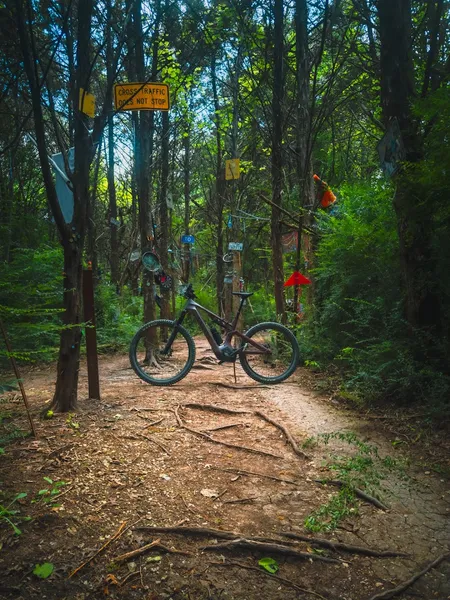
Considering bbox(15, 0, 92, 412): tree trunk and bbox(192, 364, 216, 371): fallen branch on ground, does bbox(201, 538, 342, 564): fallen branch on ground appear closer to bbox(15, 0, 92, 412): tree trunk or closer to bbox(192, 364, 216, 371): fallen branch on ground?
bbox(15, 0, 92, 412): tree trunk

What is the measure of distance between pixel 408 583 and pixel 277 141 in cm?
662

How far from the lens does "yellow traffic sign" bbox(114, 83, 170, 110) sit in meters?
4.51

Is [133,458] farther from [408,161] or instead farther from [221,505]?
[408,161]

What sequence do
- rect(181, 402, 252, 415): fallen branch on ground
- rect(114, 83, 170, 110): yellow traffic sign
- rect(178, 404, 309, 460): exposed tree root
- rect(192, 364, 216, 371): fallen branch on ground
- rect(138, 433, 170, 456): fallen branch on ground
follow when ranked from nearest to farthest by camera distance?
rect(138, 433, 170, 456): fallen branch on ground < rect(178, 404, 309, 460): exposed tree root < rect(181, 402, 252, 415): fallen branch on ground < rect(114, 83, 170, 110): yellow traffic sign < rect(192, 364, 216, 371): fallen branch on ground

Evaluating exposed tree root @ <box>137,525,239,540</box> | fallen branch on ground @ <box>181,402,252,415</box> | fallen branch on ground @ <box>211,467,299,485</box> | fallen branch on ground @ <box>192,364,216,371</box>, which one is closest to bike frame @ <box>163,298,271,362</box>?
fallen branch on ground @ <box>181,402,252,415</box>

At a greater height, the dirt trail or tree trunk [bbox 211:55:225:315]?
tree trunk [bbox 211:55:225:315]

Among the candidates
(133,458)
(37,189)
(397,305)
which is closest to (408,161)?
(397,305)

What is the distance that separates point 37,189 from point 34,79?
8188 mm

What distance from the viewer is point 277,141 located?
7.04 m

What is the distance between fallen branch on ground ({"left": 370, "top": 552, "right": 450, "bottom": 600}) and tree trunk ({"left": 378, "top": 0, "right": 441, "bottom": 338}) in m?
2.44

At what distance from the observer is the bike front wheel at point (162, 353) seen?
5.48 meters

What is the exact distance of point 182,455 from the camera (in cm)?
318

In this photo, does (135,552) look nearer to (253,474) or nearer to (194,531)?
(194,531)

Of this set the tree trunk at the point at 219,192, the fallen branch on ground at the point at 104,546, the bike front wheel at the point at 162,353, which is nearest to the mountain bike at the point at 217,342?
the bike front wheel at the point at 162,353
